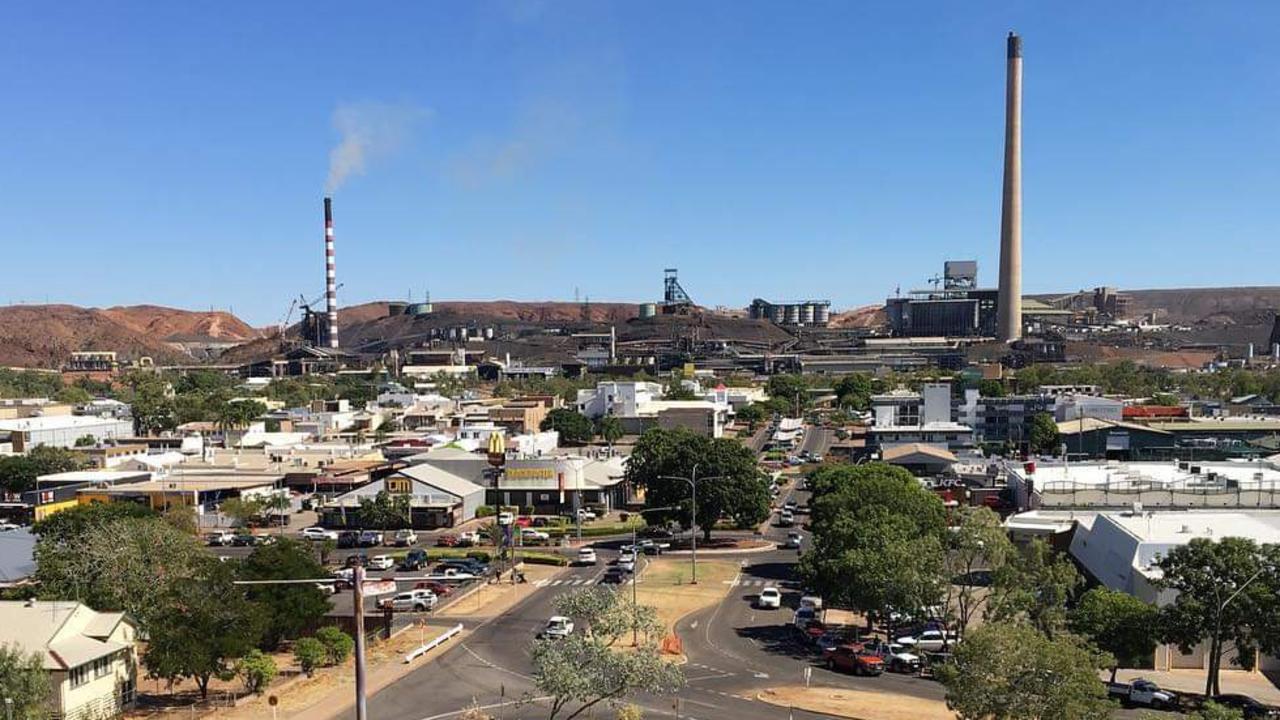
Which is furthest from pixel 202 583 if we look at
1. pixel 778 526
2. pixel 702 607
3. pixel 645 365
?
pixel 645 365

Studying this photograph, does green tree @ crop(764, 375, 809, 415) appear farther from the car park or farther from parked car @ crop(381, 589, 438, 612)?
parked car @ crop(381, 589, 438, 612)

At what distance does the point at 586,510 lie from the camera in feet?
192

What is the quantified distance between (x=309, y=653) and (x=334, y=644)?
1.45 m

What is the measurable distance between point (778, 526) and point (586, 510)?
10.8 m

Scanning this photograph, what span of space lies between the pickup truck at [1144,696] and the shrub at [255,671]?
20.3 meters

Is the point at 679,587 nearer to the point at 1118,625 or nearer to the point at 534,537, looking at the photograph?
the point at 534,537

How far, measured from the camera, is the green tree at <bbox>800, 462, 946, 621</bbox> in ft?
97.8

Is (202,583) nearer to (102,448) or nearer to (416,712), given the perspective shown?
(416,712)

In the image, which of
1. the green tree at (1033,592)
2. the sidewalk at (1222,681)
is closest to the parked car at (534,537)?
the green tree at (1033,592)

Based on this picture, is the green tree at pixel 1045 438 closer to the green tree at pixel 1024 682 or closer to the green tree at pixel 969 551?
A: the green tree at pixel 969 551

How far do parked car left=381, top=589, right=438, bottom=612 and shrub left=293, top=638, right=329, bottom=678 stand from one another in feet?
25.1

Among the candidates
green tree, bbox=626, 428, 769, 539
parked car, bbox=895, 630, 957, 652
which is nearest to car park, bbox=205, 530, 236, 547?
green tree, bbox=626, 428, 769, 539

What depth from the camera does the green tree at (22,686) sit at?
20.3 metres

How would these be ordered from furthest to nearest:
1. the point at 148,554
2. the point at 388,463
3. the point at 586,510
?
the point at 388,463 → the point at 586,510 → the point at 148,554
